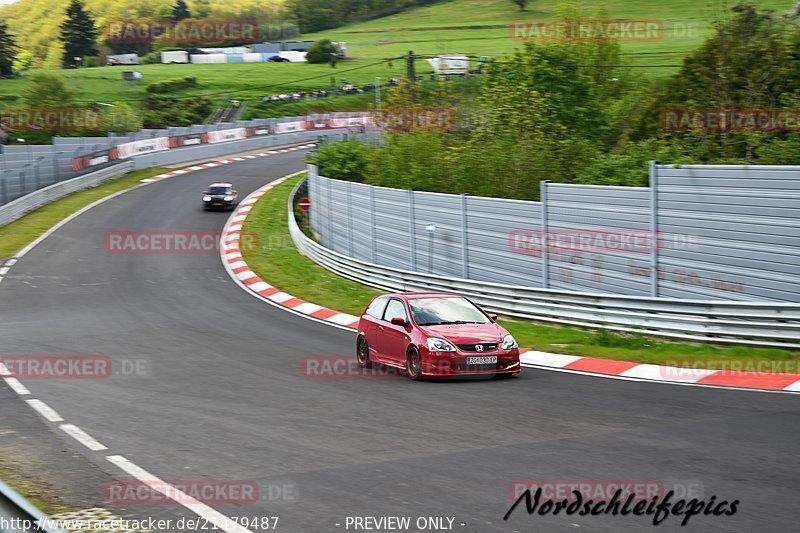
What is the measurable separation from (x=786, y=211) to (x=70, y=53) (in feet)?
522

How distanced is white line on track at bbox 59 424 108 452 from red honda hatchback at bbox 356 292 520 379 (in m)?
5.36

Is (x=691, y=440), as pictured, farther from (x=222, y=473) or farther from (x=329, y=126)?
→ (x=329, y=126)

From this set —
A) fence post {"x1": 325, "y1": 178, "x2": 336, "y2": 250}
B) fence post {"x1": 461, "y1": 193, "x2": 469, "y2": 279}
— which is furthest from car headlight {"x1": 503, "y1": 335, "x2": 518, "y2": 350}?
fence post {"x1": 325, "y1": 178, "x2": 336, "y2": 250}

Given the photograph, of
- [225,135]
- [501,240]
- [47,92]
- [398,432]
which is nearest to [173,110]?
[47,92]

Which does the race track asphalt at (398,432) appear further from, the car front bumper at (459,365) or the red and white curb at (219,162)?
the red and white curb at (219,162)

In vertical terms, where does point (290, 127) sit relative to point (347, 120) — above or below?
below

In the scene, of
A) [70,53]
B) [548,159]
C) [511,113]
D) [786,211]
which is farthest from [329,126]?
[70,53]

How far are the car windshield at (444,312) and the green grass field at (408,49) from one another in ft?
226

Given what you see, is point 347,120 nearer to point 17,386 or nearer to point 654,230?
point 654,230

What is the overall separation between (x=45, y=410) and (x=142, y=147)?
4903 centimetres

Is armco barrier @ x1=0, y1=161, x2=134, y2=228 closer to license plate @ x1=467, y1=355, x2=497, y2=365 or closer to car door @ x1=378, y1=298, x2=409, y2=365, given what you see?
car door @ x1=378, y1=298, x2=409, y2=365

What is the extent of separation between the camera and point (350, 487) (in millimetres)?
8164

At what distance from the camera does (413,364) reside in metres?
→ 15.0

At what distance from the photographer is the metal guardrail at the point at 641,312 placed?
51.8 ft
